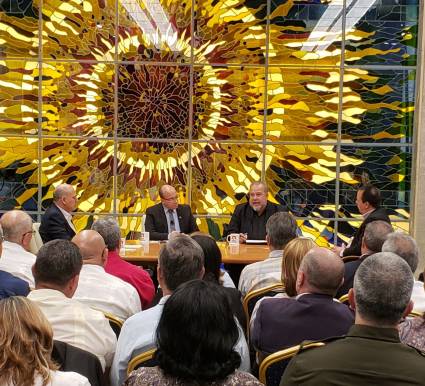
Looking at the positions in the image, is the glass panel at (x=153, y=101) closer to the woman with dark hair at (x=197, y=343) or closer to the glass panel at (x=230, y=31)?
the glass panel at (x=230, y=31)

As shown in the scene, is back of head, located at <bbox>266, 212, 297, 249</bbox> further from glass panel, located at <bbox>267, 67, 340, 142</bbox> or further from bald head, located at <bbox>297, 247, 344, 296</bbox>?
glass panel, located at <bbox>267, 67, 340, 142</bbox>

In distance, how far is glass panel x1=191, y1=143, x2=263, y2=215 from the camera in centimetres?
859

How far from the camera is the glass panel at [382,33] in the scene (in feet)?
27.8

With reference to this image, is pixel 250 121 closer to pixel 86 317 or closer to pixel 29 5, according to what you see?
pixel 29 5

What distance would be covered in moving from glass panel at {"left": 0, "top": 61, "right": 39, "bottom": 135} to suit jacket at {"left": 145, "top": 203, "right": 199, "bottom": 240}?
2144 millimetres

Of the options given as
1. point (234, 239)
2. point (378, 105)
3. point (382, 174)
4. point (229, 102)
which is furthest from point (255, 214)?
point (378, 105)

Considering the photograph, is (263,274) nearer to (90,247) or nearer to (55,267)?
(90,247)

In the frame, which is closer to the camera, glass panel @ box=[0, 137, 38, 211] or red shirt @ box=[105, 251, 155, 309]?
red shirt @ box=[105, 251, 155, 309]

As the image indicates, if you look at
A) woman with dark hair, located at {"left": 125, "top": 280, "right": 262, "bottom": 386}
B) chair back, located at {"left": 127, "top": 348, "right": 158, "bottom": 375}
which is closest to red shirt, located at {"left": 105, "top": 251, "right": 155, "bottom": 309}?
chair back, located at {"left": 127, "top": 348, "right": 158, "bottom": 375}

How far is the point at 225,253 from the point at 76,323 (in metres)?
3.55

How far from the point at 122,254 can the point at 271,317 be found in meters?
3.34

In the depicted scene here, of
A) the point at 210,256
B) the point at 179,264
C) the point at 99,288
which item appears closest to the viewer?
the point at 179,264

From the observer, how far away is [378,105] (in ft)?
27.9

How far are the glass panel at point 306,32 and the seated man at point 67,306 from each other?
5840 mm
